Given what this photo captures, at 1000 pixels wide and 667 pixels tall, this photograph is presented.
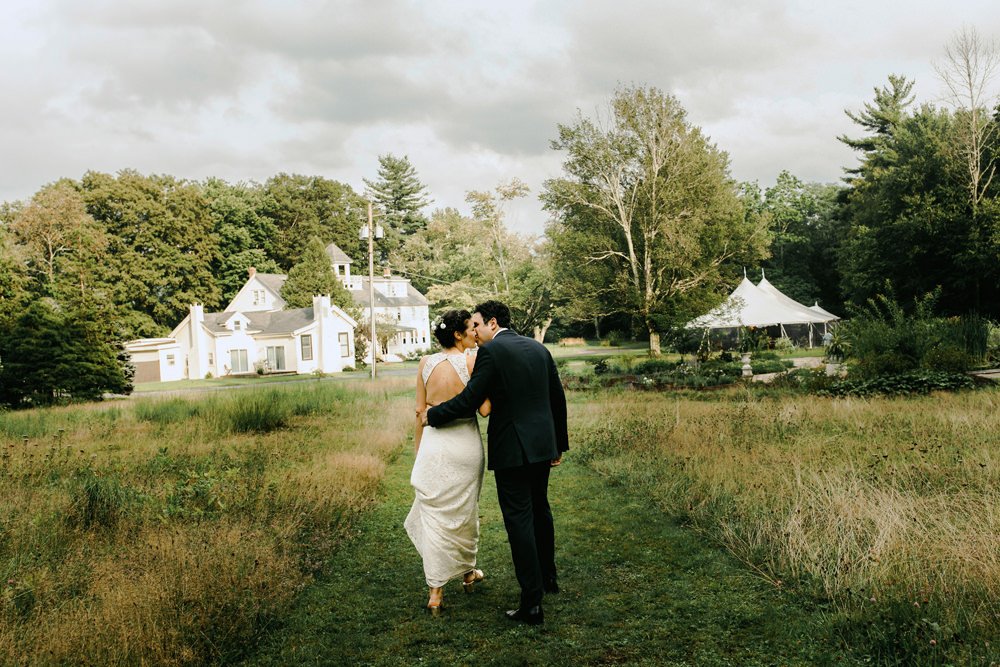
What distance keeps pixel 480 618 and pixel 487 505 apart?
132 inches

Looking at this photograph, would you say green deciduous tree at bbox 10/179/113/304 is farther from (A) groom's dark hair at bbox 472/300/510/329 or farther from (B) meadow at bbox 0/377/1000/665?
(A) groom's dark hair at bbox 472/300/510/329

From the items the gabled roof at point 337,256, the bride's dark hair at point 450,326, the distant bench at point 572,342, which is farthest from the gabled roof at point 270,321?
the bride's dark hair at point 450,326

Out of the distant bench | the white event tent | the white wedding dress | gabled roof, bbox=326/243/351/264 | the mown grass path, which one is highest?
gabled roof, bbox=326/243/351/264

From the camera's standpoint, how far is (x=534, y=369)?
4484 millimetres

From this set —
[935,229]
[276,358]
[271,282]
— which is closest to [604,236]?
[935,229]

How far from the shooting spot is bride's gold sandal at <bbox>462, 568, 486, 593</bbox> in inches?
195

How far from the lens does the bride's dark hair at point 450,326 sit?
4.83 metres

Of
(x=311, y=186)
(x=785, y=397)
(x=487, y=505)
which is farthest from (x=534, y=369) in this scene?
(x=311, y=186)

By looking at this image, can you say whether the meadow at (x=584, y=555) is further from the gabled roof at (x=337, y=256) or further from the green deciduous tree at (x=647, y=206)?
the gabled roof at (x=337, y=256)

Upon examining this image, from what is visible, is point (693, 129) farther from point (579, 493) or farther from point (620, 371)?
point (579, 493)

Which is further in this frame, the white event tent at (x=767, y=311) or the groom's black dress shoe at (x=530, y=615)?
the white event tent at (x=767, y=311)

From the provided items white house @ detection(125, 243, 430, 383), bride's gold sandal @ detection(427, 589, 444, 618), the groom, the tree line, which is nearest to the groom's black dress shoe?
the groom

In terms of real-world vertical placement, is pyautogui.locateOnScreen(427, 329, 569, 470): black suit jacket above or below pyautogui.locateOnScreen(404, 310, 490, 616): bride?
above

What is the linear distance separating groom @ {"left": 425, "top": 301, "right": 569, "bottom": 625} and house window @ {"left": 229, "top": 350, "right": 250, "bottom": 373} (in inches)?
1682
